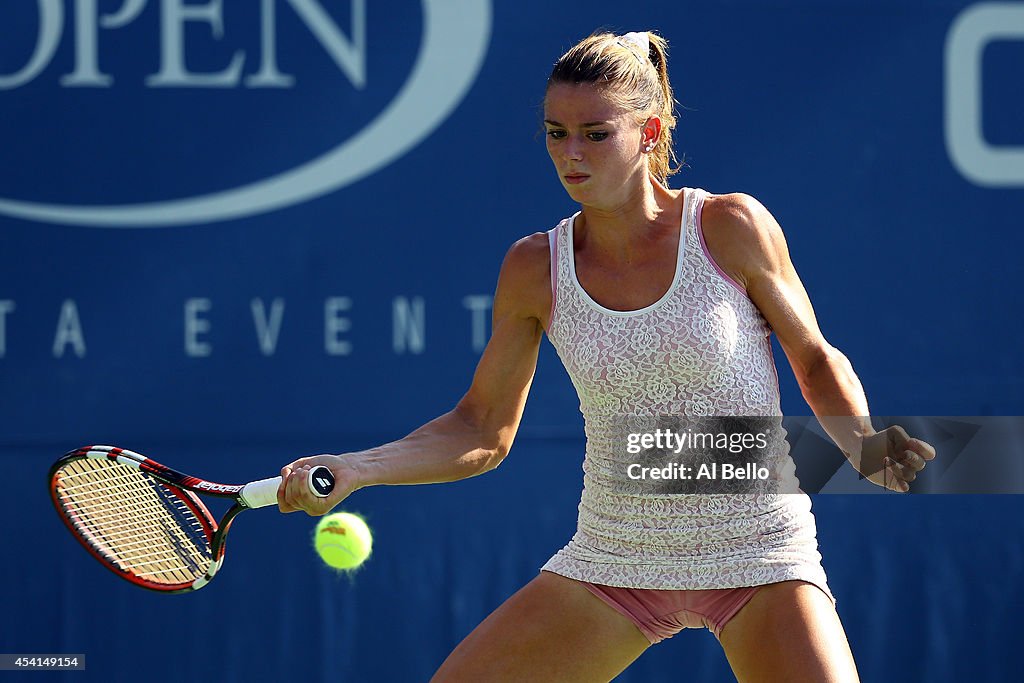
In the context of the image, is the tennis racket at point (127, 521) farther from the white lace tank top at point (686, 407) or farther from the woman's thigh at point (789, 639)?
the woman's thigh at point (789, 639)

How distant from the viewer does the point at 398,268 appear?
417 cm

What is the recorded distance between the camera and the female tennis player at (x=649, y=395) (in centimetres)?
246

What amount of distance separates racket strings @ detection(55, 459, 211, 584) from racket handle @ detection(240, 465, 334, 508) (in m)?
0.41

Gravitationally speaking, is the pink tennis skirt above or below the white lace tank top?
below

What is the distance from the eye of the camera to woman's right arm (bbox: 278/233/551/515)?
264cm

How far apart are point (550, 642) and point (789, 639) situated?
41 centimetres

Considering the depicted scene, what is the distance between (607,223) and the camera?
2613mm

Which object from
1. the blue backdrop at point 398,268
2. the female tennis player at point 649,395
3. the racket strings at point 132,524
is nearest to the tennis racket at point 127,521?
the racket strings at point 132,524

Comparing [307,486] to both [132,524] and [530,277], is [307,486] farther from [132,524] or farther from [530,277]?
[132,524]

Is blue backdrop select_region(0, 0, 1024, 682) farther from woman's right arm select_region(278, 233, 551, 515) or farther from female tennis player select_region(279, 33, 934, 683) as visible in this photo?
female tennis player select_region(279, 33, 934, 683)

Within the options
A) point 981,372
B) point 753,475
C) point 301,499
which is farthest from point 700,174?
point 301,499

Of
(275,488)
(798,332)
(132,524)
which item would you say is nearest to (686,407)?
(798,332)

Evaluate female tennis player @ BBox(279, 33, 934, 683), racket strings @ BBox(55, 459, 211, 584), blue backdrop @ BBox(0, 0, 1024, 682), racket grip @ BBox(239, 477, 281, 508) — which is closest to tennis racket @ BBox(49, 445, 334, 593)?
racket strings @ BBox(55, 459, 211, 584)

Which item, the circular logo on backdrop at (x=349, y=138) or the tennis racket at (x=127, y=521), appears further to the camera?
the circular logo on backdrop at (x=349, y=138)
